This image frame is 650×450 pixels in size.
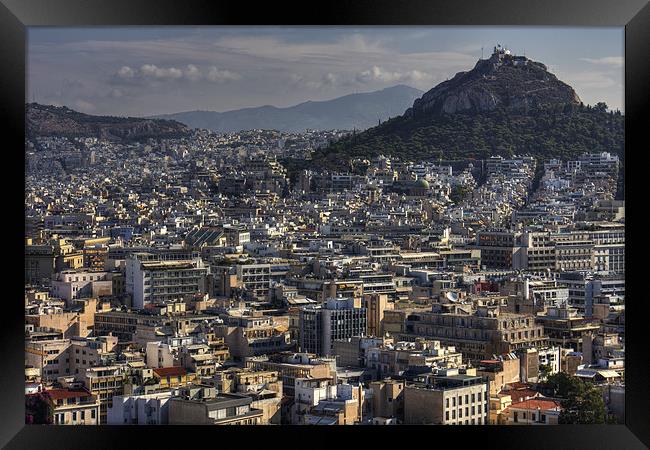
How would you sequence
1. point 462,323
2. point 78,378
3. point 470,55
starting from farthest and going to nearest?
point 470,55, point 462,323, point 78,378

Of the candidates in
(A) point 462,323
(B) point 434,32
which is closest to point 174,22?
(A) point 462,323

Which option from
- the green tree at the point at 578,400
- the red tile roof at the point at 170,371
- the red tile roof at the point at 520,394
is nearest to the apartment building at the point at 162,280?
the red tile roof at the point at 170,371

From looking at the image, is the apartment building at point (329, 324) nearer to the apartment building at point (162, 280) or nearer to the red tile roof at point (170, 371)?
the red tile roof at point (170, 371)

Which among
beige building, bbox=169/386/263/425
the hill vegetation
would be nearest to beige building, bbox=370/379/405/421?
beige building, bbox=169/386/263/425

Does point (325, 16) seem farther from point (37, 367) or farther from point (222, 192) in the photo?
point (222, 192)

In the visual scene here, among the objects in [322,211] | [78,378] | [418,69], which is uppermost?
[418,69]

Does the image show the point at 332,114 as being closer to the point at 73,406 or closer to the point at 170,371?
the point at 170,371
